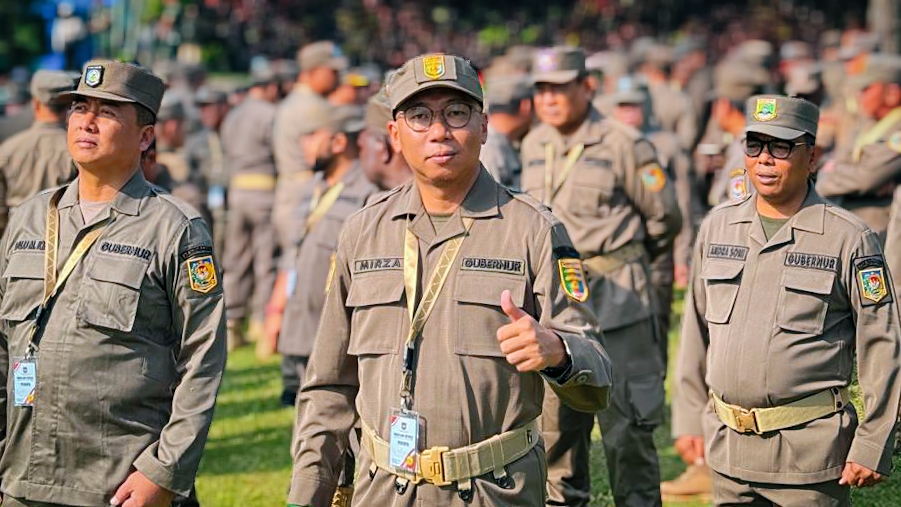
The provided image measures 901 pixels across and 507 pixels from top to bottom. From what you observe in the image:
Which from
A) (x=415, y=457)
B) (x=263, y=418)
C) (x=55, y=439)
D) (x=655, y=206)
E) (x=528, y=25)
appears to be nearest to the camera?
(x=415, y=457)

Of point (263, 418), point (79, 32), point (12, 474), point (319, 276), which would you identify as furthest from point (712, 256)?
point (79, 32)

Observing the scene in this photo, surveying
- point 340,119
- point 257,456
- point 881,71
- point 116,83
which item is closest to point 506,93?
point 340,119

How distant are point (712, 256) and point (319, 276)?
405 cm

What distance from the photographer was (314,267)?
9797mm

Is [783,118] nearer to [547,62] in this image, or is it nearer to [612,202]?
[612,202]

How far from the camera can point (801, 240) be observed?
5906 mm

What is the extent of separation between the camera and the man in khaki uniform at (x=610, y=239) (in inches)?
311

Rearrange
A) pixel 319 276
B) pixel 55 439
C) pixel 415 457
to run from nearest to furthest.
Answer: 1. pixel 415 457
2. pixel 55 439
3. pixel 319 276

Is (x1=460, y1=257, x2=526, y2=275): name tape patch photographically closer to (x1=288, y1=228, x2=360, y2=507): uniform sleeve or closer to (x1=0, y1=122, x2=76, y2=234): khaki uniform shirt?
(x1=288, y1=228, x2=360, y2=507): uniform sleeve

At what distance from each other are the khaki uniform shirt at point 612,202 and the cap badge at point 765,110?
2235 millimetres

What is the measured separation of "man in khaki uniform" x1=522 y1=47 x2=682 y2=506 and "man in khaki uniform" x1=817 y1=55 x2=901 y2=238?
4.13ft

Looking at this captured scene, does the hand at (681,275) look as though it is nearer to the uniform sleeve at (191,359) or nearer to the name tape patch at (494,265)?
the uniform sleeve at (191,359)

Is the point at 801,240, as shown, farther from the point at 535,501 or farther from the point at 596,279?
the point at 596,279

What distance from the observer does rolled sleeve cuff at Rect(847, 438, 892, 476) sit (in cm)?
563
